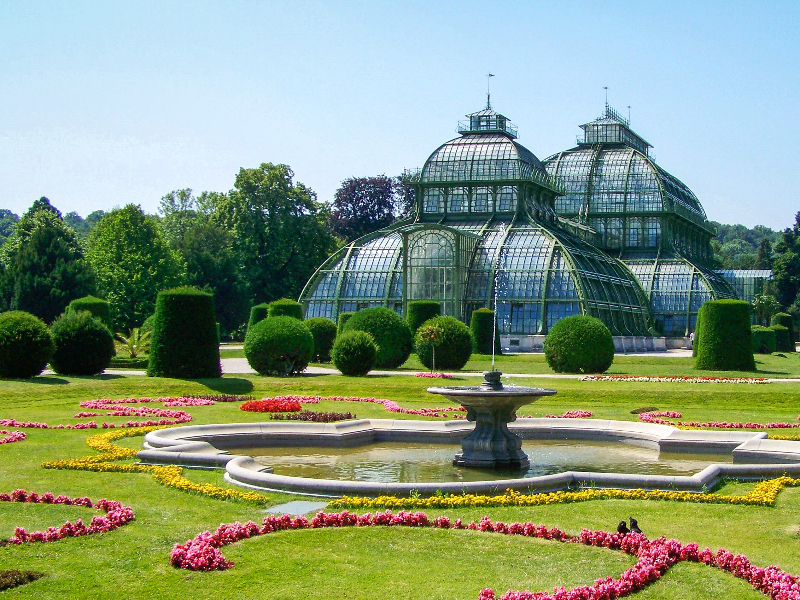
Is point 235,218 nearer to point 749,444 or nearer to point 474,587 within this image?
point 749,444

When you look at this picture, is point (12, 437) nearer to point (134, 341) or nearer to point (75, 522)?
point (75, 522)

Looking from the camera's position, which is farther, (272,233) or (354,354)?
(272,233)

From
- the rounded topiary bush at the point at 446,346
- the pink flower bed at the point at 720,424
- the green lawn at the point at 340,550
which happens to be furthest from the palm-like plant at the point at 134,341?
the green lawn at the point at 340,550

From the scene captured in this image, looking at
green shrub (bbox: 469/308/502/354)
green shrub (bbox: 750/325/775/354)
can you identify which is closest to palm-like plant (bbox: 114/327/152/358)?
green shrub (bbox: 469/308/502/354)

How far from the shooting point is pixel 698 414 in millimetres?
25625

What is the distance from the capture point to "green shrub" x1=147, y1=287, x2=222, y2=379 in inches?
1292

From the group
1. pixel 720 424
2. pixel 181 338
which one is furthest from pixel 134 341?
pixel 720 424

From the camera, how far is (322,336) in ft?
155

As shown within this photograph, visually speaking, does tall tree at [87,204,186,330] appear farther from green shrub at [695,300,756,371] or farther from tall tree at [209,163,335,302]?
green shrub at [695,300,756,371]

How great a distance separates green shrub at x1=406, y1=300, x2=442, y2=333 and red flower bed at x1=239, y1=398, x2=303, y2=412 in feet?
72.6

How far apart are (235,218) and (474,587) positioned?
72342mm

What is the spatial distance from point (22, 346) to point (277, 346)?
29.2 feet

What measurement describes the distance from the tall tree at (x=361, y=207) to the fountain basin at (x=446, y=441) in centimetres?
7409

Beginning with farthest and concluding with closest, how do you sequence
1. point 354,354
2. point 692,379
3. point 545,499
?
1. point 354,354
2. point 692,379
3. point 545,499
